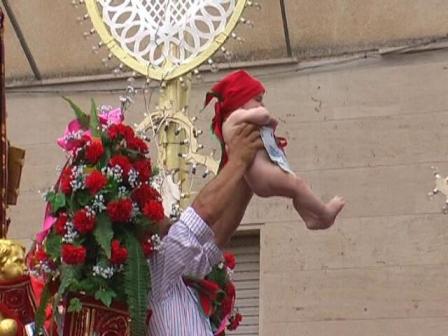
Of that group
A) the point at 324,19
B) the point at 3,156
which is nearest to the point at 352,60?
the point at 324,19

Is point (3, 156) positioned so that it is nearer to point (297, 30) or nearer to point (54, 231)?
point (54, 231)

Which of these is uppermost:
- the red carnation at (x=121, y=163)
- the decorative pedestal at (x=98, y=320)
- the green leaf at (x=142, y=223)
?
the red carnation at (x=121, y=163)

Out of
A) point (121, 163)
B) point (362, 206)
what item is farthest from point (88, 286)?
point (362, 206)

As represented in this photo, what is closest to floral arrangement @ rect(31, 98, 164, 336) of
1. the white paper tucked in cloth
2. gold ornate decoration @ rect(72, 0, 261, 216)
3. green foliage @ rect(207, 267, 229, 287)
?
the white paper tucked in cloth

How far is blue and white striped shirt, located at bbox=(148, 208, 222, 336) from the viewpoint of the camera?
212 inches

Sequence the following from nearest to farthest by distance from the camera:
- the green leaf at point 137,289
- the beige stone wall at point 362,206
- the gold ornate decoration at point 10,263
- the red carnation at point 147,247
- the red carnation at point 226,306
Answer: the green leaf at point 137,289
the red carnation at point 147,247
the gold ornate decoration at point 10,263
the red carnation at point 226,306
the beige stone wall at point 362,206

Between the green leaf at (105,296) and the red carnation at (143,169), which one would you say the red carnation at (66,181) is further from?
the green leaf at (105,296)

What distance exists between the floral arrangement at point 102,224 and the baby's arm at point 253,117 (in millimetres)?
323

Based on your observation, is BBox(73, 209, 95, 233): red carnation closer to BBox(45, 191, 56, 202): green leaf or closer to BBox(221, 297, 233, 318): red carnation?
BBox(45, 191, 56, 202): green leaf

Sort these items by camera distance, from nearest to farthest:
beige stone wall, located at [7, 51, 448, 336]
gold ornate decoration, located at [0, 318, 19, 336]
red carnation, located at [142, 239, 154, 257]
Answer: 1. red carnation, located at [142, 239, 154, 257]
2. gold ornate decoration, located at [0, 318, 19, 336]
3. beige stone wall, located at [7, 51, 448, 336]

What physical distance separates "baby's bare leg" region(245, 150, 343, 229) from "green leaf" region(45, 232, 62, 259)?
638 millimetres

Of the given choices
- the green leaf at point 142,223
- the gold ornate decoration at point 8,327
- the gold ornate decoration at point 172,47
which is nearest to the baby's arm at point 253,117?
the green leaf at point 142,223

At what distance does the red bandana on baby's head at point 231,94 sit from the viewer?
18.2 ft

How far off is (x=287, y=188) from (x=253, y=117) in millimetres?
254
